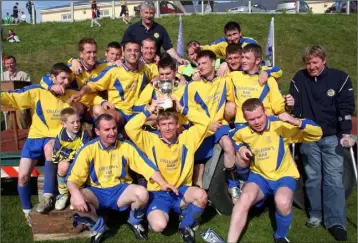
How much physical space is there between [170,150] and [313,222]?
6.46 ft

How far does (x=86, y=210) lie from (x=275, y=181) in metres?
2.14

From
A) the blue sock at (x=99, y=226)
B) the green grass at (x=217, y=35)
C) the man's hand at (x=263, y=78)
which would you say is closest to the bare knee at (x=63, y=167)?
the blue sock at (x=99, y=226)

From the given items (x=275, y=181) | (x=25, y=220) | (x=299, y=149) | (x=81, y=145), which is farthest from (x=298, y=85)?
(x=25, y=220)

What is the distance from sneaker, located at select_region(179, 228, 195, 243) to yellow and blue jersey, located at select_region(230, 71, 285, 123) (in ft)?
5.33

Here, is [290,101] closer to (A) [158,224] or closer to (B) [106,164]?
(A) [158,224]

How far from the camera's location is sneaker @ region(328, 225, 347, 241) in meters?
4.62

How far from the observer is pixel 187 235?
455 cm

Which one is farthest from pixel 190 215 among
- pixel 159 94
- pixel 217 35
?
pixel 217 35

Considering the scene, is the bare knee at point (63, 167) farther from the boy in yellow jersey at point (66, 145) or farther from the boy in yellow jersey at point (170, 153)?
the boy in yellow jersey at point (170, 153)

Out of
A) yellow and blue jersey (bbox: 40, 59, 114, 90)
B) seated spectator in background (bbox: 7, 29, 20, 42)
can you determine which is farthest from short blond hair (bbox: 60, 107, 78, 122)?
seated spectator in background (bbox: 7, 29, 20, 42)

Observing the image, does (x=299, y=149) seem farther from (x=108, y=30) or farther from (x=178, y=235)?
(x=108, y=30)

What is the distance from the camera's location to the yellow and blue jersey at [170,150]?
4801 mm

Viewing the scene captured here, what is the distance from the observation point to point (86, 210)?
437 cm

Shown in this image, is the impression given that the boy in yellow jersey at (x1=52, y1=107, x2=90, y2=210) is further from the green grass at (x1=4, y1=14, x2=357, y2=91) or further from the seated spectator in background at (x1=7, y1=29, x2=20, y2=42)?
the seated spectator in background at (x1=7, y1=29, x2=20, y2=42)
